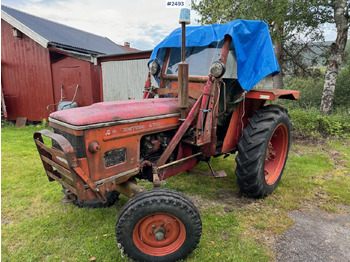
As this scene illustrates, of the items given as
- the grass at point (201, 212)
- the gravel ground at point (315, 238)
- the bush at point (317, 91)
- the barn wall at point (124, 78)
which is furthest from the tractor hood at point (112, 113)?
the bush at point (317, 91)

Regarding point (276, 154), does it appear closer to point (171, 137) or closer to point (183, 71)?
point (171, 137)

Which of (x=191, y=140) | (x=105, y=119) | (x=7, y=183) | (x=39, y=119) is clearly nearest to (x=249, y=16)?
(x=191, y=140)

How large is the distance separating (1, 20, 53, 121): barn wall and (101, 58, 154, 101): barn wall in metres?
2.15

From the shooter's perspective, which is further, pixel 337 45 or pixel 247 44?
pixel 337 45

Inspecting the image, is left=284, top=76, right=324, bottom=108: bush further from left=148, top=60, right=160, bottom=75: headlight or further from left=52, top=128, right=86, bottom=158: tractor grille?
left=52, top=128, right=86, bottom=158: tractor grille

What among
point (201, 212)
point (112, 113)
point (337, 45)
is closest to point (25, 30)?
point (112, 113)

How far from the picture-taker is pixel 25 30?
26.8 ft

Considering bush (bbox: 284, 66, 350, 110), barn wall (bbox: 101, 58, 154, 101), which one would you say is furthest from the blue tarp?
bush (bbox: 284, 66, 350, 110)

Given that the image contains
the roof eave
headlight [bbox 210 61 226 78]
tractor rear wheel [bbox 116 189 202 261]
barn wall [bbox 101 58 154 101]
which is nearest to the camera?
tractor rear wheel [bbox 116 189 202 261]

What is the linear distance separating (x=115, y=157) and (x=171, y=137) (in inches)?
29.8

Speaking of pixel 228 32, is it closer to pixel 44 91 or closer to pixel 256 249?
pixel 256 249

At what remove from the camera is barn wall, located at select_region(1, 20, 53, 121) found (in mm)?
8656

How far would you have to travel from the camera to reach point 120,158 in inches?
91.7

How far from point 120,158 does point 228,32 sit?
1781 mm
